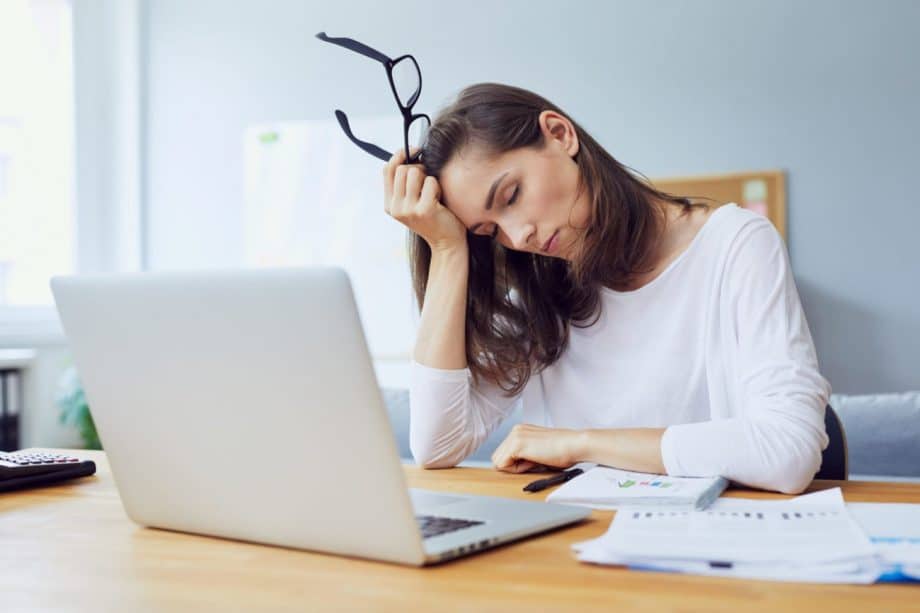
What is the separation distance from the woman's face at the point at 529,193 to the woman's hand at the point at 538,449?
0.90 feet

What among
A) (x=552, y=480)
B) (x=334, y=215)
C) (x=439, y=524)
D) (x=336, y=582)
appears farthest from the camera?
(x=334, y=215)

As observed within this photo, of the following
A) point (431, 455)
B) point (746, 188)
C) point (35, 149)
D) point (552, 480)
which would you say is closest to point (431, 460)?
point (431, 455)

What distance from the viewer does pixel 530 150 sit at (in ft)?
4.59

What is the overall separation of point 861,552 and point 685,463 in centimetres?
44

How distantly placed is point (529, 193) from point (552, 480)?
0.42 metres

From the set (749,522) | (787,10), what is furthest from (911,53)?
(749,522)

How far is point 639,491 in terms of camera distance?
1.00 m

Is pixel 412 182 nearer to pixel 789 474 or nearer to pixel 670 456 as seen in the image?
pixel 670 456

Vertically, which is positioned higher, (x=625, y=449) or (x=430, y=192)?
(x=430, y=192)

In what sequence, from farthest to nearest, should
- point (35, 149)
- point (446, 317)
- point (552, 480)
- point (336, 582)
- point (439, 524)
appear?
point (35, 149) < point (446, 317) < point (552, 480) < point (439, 524) < point (336, 582)

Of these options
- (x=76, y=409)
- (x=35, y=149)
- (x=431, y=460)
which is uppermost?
(x=35, y=149)

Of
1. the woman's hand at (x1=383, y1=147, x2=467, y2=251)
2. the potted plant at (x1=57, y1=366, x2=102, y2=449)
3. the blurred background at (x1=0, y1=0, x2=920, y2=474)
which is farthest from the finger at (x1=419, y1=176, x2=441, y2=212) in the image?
the potted plant at (x1=57, y1=366, x2=102, y2=449)

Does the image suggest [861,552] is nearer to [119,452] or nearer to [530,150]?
[119,452]

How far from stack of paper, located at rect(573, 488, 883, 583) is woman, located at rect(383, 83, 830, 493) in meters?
0.41
